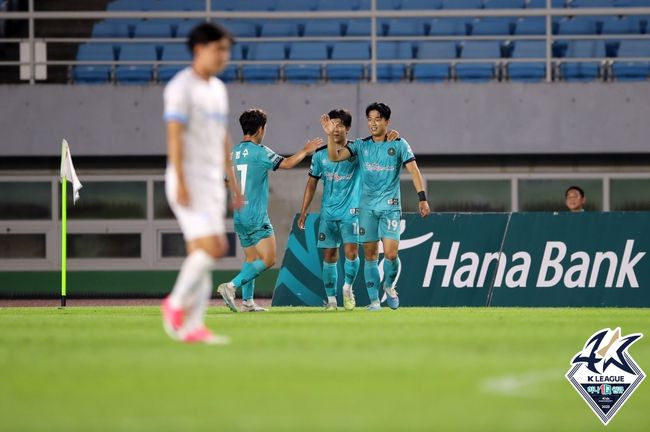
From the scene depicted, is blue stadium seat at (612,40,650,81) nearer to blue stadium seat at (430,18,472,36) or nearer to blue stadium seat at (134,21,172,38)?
blue stadium seat at (430,18,472,36)

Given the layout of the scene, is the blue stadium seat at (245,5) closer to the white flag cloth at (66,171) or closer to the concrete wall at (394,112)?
the concrete wall at (394,112)

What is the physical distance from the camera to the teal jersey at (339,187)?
1409cm

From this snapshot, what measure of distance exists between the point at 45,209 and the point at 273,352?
17.1 metres

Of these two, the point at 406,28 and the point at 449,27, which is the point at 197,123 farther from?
the point at 449,27

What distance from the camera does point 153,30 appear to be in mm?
24156

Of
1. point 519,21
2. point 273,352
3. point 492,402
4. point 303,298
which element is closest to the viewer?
point 492,402

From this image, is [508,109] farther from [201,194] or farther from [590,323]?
[201,194]

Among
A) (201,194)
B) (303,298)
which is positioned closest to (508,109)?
(303,298)

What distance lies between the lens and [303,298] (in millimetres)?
16047

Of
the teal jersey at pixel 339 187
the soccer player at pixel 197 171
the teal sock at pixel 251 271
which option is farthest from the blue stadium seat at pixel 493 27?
the soccer player at pixel 197 171

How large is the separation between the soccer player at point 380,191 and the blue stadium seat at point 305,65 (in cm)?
912

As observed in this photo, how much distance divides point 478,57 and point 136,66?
6446 millimetres

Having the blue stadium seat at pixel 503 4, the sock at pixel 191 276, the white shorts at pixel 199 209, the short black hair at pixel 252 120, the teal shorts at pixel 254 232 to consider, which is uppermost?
the blue stadium seat at pixel 503 4

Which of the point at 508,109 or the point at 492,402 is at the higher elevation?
the point at 508,109
